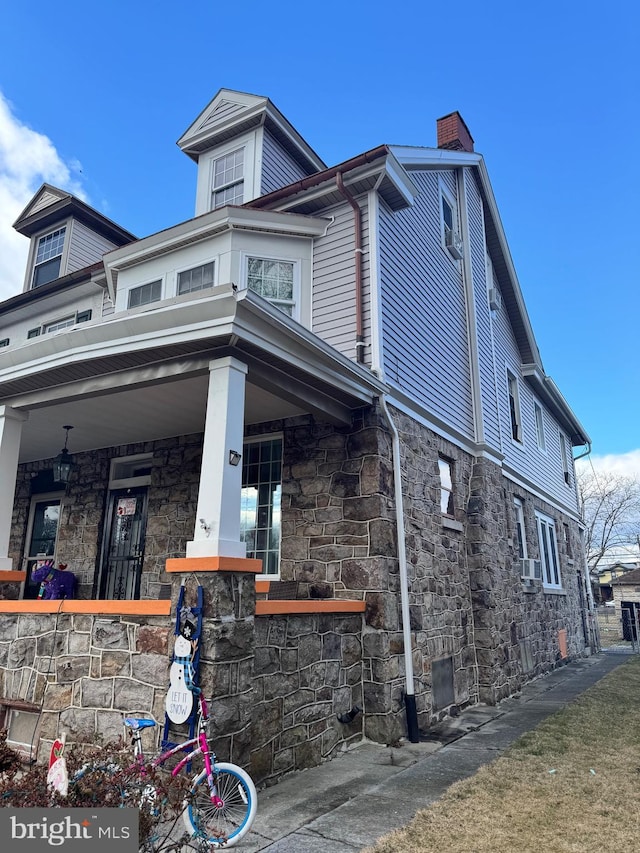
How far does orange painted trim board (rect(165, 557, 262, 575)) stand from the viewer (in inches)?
159

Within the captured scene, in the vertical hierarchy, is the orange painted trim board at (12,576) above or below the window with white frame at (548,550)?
below

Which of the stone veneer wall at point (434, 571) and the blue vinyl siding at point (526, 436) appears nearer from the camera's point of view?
the stone veneer wall at point (434, 571)

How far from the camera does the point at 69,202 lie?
12.1 metres

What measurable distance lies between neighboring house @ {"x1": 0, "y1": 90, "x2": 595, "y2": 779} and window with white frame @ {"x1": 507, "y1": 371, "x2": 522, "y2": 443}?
100 millimetres

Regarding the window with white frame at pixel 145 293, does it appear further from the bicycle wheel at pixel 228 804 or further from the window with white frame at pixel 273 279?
the bicycle wheel at pixel 228 804

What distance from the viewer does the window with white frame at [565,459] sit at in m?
16.5

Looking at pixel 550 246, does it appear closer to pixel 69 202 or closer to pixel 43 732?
pixel 69 202

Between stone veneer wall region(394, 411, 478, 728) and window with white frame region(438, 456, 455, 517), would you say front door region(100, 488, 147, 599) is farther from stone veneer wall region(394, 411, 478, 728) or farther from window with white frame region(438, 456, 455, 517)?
window with white frame region(438, 456, 455, 517)

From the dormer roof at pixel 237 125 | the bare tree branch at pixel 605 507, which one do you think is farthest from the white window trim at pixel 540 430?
the bare tree branch at pixel 605 507

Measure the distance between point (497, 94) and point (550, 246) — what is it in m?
15.0

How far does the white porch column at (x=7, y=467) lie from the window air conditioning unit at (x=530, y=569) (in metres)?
8.34

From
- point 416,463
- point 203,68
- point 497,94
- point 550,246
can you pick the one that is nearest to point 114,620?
point 416,463

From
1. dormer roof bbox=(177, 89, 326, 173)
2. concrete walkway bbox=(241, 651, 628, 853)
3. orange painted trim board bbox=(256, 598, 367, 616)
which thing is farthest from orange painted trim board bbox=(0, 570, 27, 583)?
dormer roof bbox=(177, 89, 326, 173)

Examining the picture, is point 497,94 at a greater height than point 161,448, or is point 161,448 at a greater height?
point 497,94
